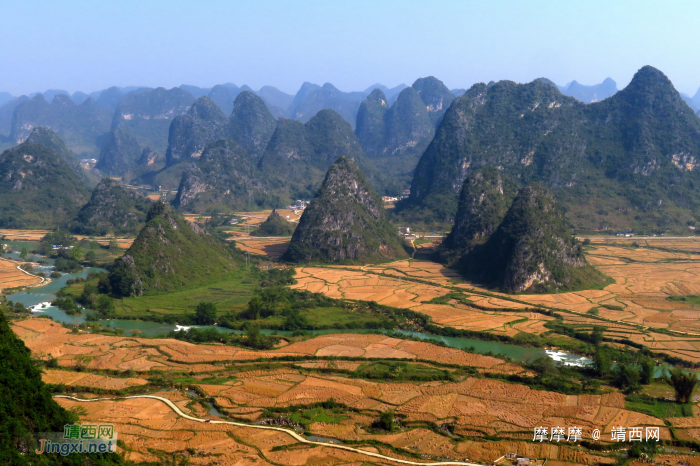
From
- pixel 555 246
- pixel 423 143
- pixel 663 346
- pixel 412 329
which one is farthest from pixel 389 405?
pixel 423 143

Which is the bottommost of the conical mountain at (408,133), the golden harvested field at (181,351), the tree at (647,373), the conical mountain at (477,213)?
the golden harvested field at (181,351)

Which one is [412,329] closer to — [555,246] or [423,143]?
[555,246]

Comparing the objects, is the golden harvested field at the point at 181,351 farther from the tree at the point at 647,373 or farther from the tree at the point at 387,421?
the tree at the point at 387,421

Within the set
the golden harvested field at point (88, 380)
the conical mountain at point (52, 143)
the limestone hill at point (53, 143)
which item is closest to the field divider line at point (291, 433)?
the golden harvested field at point (88, 380)

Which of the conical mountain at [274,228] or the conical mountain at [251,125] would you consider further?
the conical mountain at [251,125]

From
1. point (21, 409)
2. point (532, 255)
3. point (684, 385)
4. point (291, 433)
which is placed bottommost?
point (291, 433)

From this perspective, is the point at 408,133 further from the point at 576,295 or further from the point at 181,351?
the point at 181,351

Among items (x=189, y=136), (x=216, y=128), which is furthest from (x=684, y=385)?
(x=216, y=128)
